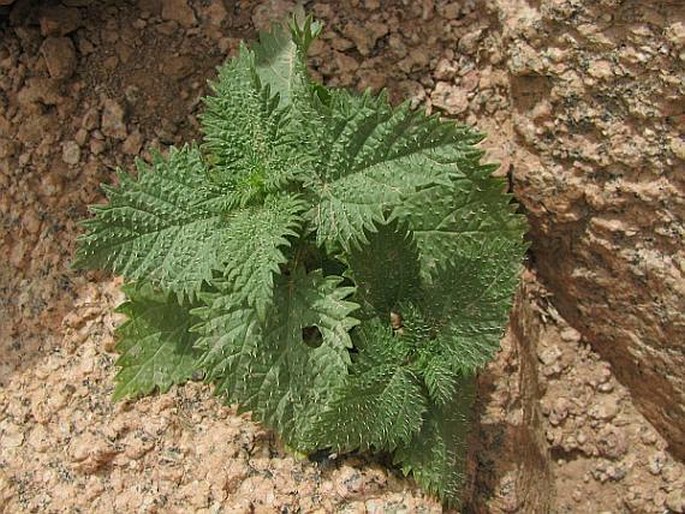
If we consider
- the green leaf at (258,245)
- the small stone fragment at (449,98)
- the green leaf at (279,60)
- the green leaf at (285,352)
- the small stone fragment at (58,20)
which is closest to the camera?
the green leaf at (258,245)

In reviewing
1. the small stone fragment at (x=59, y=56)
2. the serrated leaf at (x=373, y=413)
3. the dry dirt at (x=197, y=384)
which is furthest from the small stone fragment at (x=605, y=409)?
the small stone fragment at (x=59, y=56)

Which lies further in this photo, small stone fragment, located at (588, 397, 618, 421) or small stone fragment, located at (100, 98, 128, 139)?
small stone fragment, located at (588, 397, 618, 421)

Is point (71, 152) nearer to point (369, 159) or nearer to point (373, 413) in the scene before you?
point (369, 159)

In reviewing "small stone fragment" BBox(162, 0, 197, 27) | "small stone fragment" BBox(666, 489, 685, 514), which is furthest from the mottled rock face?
"small stone fragment" BBox(162, 0, 197, 27)

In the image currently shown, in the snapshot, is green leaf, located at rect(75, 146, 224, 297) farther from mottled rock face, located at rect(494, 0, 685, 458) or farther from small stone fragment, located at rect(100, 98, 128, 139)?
mottled rock face, located at rect(494, 0, 685, 458)

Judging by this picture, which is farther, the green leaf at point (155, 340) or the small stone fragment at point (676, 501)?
the small stone fragment at point (676, 501)

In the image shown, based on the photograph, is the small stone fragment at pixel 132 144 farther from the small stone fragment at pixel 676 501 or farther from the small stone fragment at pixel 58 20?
the small stone fragment at pixel 676 501

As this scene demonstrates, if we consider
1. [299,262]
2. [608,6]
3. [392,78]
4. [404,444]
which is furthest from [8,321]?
[608,6]

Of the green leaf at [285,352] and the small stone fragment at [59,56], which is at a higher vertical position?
the small stone fragment at [59,56]
